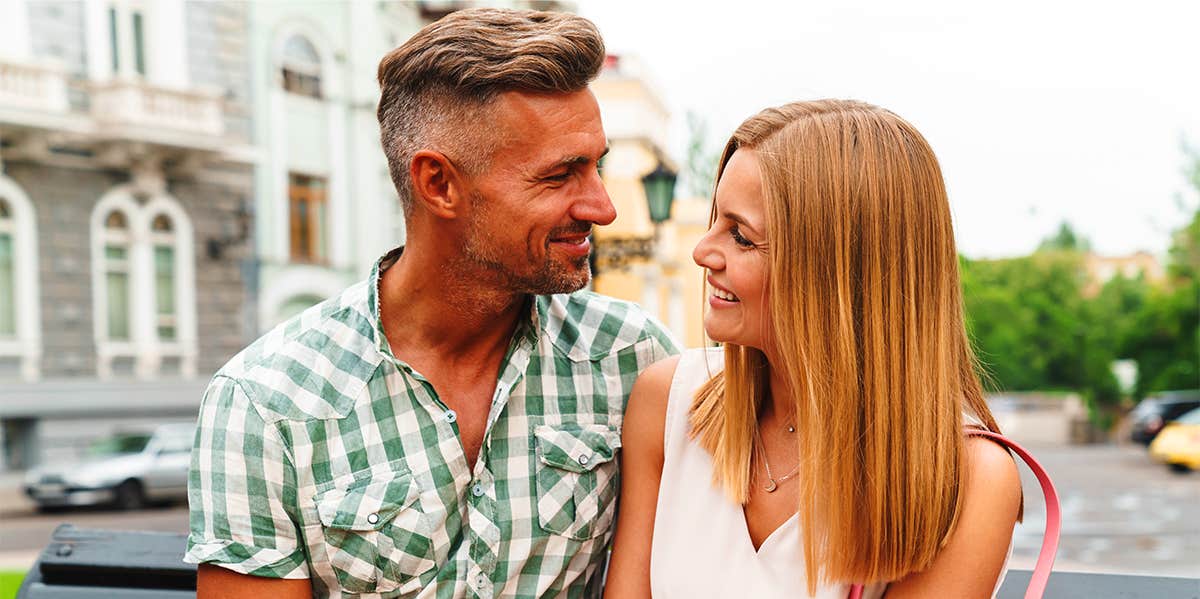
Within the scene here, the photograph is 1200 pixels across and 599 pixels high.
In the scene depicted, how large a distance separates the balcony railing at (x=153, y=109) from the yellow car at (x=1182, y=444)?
15586mm

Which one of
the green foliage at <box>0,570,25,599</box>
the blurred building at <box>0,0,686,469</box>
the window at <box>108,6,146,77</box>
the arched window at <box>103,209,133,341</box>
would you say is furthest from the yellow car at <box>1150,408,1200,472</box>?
the green foliage at <box>0,570,25,599</box>

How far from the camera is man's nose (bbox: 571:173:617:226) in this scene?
1715mm

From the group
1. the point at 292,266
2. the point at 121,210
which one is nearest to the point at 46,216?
the point at 121,210

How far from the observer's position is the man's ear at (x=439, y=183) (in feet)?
5.66

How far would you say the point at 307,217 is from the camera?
47.6ft

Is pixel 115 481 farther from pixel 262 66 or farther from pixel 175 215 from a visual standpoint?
pixel 262 66

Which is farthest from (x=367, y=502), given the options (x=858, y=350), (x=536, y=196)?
(x=858, y=350)

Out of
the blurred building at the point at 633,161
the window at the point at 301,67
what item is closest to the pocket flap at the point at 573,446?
the window at the point at 301,67

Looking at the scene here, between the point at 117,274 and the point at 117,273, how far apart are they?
0.01 metres

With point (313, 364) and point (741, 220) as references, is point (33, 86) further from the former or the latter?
point (741, 220)

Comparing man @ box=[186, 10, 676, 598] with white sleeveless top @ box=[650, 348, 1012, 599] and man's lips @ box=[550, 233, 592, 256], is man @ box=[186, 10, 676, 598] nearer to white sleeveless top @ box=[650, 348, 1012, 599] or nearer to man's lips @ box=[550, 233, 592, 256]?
man's lips @ box=[550, 233, 592, 256]

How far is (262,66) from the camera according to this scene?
45.6 feet

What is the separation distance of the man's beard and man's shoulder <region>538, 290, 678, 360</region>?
0.18 metres

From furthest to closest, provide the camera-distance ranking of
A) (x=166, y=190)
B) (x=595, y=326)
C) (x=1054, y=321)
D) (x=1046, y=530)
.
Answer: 1. (x=1054, y=321)
2. (x=166, y=190)
3. (x=595, y=326)
4. (x=1046, y=530)
